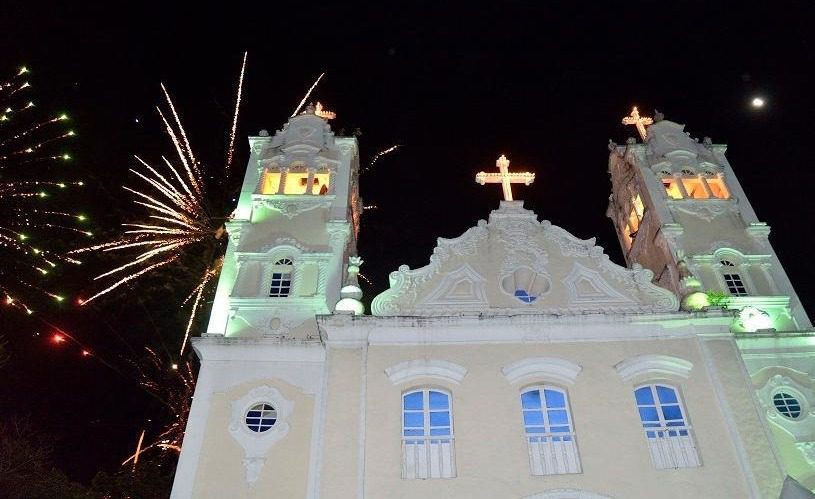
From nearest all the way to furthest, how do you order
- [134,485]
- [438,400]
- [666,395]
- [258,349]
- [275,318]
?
[438,400]
[666,395]
[258,349]
[275,318]
[134,485]

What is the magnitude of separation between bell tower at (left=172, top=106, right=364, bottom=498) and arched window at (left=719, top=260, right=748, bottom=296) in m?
12.0

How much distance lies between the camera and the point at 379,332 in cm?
1827

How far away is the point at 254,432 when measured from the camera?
58.5 feet

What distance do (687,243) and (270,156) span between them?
578 inches

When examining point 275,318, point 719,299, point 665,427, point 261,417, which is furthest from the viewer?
point 719,299

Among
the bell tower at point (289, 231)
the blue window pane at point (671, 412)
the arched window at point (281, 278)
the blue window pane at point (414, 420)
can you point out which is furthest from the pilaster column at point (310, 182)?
the blue window pane at point (671, 412)

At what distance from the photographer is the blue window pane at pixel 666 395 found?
1741 cm

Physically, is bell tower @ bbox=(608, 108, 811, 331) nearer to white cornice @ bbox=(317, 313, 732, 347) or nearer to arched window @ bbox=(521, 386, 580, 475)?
white cornice @ bbox=(317, 313, 732, 347)

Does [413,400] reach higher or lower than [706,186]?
lower

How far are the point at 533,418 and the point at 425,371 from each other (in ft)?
9.23

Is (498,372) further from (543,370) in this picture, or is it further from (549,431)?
(549,431)

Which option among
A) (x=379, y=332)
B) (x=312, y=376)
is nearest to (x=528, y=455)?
(x=379, y=332)

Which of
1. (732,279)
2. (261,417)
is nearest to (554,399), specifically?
(261,417)

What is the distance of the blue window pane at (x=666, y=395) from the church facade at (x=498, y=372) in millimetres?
33
